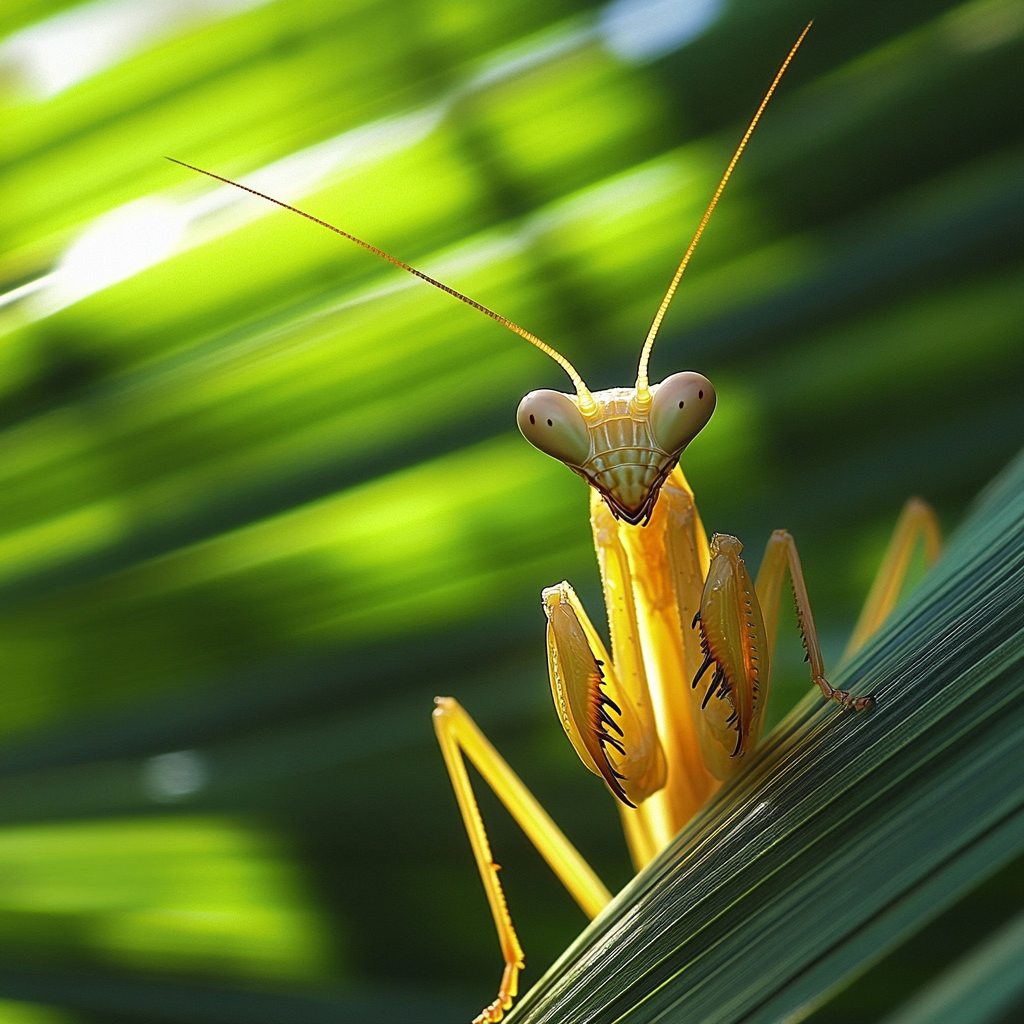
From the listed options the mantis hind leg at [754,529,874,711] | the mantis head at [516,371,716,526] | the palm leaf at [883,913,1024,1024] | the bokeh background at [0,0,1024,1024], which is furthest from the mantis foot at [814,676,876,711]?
the bokeh background at [0,0,1024,1024]

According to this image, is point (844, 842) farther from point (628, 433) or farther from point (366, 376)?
point (366, 376)

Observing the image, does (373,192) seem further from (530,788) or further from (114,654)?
(530,788)

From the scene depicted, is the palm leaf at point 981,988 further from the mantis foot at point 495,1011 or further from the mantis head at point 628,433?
the mantis foot at point 495,1011

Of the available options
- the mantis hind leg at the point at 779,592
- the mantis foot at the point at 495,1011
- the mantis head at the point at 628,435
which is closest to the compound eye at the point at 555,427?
the mantis head at the point at 628,435

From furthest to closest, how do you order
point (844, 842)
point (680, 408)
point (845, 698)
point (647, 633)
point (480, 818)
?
point (480, 818) → point (647, 633) → point (680, 408) → point (845, 698) → point (844, 842)

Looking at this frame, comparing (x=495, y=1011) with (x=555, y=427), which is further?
(x=495, y=1011)

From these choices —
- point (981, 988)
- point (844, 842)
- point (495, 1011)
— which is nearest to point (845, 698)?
point (844, 842)
